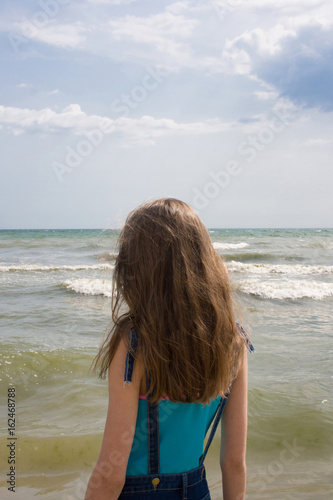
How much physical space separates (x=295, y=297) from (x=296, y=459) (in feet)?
24.3

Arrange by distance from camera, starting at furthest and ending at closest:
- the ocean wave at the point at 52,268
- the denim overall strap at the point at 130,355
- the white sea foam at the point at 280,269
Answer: the white sea foam at the point at 280,269 → the ocean wave at the point at 52,268 → the denim overall strap at the point at 130,355

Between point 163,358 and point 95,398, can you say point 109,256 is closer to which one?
point 163,358

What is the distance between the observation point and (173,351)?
143cm

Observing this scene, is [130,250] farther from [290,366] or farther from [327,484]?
[290,366]

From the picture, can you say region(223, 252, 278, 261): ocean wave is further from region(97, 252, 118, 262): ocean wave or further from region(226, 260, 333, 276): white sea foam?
region(97, 252, 118, 262): ocean wave

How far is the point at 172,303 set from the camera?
4.76 ft

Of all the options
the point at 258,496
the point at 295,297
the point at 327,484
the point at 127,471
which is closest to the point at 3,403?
the point at 258,496

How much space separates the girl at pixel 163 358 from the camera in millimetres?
1373

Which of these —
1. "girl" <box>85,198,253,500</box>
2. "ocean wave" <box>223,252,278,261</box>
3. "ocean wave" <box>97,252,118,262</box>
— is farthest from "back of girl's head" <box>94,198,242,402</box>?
"ocean wave" <box>223,252,278,261</box>

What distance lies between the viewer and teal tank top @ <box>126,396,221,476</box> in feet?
4.74

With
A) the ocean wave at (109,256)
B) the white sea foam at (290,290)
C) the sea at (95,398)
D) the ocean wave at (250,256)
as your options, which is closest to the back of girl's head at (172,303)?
the ocean wave at (109,256)

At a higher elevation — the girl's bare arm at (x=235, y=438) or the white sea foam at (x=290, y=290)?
the girl's bare arm at (x=235, y=438)

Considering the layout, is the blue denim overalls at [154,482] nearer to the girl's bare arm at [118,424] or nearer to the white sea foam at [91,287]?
the girl's bare arm at [118,424]

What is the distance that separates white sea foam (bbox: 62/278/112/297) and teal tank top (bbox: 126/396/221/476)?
30.9 feet
